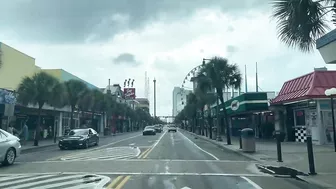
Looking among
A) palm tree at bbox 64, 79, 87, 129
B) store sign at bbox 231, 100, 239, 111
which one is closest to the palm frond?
store sign at bbox 231, 100, 239, 111

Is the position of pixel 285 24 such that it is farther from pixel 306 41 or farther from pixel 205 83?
pixel 205 83

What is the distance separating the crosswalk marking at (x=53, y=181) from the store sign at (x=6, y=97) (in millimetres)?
19601

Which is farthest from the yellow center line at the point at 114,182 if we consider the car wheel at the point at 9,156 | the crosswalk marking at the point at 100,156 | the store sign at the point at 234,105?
the store sign at the point at 234,105

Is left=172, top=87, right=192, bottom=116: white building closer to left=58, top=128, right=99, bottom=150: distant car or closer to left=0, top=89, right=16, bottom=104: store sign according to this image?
left=0, top=89, right=16, bottom=104: store sign

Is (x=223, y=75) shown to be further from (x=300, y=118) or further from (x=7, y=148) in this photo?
(x=7, y=148)

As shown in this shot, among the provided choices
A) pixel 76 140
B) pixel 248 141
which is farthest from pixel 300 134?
pixel 76 140

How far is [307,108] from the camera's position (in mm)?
26672

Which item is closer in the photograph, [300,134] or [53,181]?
[53,181]

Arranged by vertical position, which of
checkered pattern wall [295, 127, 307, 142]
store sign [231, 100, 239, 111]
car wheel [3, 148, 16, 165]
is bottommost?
car wheel [3, 148, 16, 165]

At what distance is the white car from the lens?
14.8 metres

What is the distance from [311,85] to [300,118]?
13.0 feet

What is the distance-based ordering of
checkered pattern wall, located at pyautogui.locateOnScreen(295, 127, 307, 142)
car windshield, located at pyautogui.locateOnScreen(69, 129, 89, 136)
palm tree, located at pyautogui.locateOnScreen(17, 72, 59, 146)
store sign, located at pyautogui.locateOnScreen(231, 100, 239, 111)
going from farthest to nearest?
1. store sign, located at pyautogui.locateOnScreen(231, 100, 239, 111)
2. palm tree, located at pyautogui.locateOnScreen(17, 72, 59, 146)
3. checkered pattern wall, located at pyautogui.locateOnScreen(295, 127, 307, 142)
4. car windshield, located at pyautogui.locateOnScreen(69, 129, 89, 136)

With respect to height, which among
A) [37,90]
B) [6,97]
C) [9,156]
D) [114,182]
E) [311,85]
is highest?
[37,90]

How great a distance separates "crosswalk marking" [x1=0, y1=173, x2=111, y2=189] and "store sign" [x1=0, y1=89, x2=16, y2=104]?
1960 centimetres
